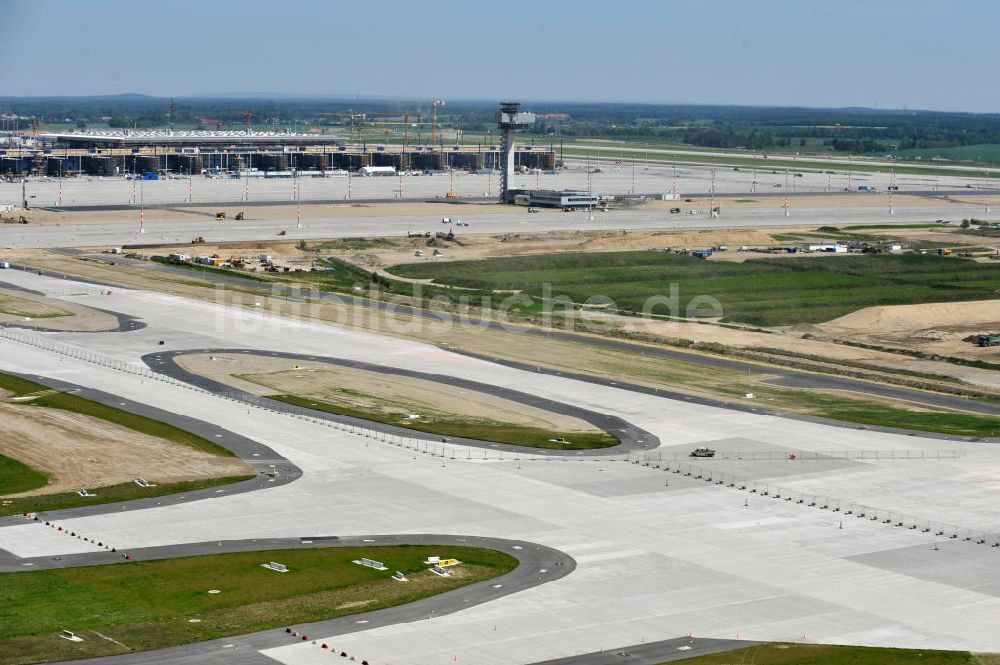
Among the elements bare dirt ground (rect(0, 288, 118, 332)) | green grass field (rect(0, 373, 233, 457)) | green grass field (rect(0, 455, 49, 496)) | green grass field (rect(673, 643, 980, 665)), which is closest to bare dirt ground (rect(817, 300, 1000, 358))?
bare dirt ground (rect(0, 288, 118, 332))

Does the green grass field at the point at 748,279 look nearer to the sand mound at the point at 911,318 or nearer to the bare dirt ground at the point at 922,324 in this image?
the sand mound at the point at 911,318

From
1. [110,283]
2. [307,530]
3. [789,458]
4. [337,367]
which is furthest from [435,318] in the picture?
[307,530]

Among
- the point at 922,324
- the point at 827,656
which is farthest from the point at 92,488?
the point at 922,324

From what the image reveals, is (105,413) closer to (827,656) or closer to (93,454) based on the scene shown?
(93,454)

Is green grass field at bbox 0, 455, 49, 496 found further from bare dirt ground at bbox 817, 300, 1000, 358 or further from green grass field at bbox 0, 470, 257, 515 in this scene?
bare dirt ground at bbox 817, 300, 1000, 358

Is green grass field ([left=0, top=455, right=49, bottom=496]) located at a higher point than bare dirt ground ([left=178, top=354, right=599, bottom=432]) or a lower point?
lower

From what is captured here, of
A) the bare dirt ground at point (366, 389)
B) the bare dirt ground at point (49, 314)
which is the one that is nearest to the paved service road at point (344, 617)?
the bare dirt ground at point (366, 389)

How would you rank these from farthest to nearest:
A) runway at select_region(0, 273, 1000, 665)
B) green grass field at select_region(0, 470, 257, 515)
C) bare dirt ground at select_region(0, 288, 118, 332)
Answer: bare dirt ground at select_region(0, 288, 118, 332), green grass field at select_region(0, 470, 257, 515), runway at select_region(0, 273, 1000, 665)
